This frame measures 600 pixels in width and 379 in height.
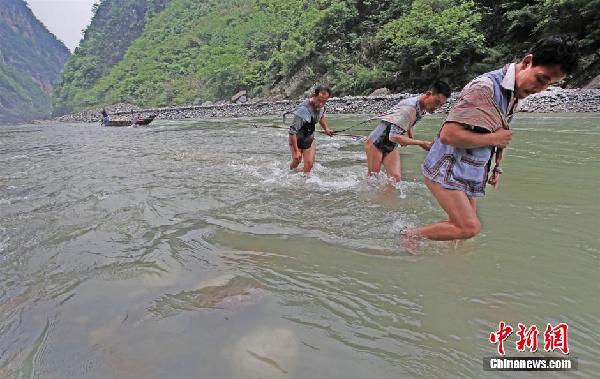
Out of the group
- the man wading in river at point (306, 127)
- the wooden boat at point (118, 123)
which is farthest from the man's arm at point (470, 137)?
the wooden boat at point (118, 123)

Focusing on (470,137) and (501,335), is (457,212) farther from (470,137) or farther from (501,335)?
(501,335)

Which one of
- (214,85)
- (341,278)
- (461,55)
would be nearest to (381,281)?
(341,278)

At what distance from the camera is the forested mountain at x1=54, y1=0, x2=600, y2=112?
2553 centimetres

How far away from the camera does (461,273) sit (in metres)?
3.56

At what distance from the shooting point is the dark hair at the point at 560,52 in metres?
2.66

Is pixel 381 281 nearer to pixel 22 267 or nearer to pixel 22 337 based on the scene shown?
pixel 22 337

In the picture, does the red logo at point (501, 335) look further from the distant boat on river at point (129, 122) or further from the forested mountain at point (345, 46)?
the distant boat on river at point (129, 122)

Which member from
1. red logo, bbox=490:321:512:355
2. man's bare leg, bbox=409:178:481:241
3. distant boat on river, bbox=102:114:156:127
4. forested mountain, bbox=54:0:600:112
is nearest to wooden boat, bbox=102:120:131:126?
distant boat on river, bbox=102:114:156:127

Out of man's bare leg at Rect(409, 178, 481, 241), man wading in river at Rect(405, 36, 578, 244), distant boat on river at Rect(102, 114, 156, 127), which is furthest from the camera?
distant boat on river at Rect(102, 114, 156, 127)

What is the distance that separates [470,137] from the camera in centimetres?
308

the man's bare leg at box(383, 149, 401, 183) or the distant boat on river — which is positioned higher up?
the distant boat on river

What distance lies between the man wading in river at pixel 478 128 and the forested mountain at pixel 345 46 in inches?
868

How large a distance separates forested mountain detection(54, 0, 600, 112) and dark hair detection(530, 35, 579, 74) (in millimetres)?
22305

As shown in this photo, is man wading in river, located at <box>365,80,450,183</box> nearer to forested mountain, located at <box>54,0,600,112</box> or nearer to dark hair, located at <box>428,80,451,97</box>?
dark hair, located at <box>428,80,451,97</box>
